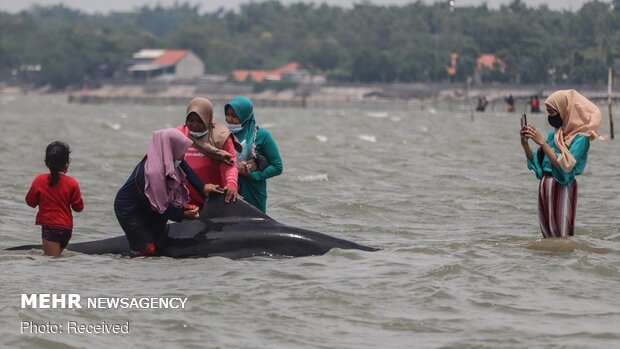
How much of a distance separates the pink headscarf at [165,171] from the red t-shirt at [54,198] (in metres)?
0.70

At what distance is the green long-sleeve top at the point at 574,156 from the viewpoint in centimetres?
1303

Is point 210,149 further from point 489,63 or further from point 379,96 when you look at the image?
point 379,96

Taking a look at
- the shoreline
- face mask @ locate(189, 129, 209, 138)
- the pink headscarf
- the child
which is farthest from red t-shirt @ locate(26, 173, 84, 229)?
the shoreline

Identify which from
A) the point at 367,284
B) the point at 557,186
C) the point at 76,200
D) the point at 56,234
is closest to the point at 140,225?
the point at 76,200

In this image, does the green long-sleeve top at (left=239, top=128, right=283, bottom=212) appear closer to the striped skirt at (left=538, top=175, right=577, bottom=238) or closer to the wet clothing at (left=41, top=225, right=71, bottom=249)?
the wet clothing at (left=41, top=225, right=71, bottom=249)

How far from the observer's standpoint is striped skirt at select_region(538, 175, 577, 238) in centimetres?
1325

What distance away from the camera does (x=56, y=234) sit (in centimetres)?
1317

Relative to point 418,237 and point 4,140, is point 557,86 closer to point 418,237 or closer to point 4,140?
point 4,140

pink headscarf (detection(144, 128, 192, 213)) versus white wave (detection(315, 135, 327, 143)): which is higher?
pink headscarf (detection(144, 128, 192, 213))

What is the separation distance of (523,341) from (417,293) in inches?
73.6

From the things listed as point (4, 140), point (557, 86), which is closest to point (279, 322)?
point (4, 140)

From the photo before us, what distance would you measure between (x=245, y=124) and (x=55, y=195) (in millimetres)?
1804

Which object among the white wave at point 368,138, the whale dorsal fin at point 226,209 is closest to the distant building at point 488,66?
the white wave at point 368,138

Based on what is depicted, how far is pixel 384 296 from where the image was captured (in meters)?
11.5
